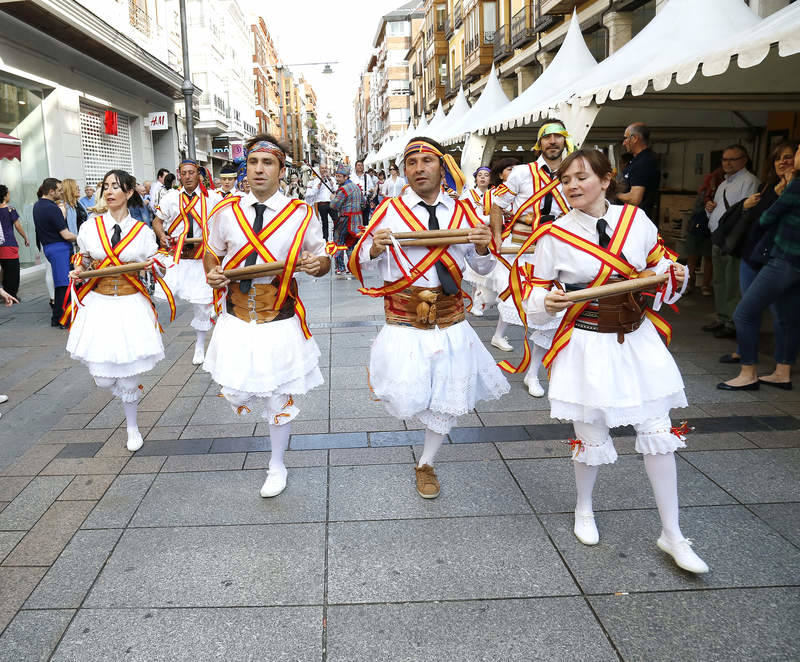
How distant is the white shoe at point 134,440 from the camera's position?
15.5 feet

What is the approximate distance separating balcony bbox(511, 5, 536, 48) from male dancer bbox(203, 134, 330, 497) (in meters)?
20.6

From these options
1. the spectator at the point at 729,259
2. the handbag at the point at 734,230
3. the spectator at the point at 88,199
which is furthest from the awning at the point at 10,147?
the handbag at the point at 734,230

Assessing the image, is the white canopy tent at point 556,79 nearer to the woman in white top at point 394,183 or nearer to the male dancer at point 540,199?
A: the male dancer at point 540,199

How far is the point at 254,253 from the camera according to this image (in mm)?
3740

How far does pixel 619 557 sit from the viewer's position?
3227 millimetres

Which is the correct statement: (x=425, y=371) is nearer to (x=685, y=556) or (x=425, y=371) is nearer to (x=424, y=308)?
(x=424, y=308)

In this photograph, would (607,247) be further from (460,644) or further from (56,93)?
(56,93)

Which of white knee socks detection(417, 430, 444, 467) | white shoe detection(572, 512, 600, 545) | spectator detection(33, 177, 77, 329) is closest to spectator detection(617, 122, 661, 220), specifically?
white knee socks detection(417, 430, 444, 467)

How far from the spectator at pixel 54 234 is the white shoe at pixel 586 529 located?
315 inches

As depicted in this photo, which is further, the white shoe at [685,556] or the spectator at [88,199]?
the spectator at [88,199]

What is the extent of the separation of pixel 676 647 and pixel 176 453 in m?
3.40

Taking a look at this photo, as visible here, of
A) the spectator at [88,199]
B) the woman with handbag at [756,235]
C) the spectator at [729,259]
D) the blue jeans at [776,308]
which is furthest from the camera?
the spectator at [88,199]

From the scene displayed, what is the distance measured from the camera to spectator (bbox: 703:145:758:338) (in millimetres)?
7452

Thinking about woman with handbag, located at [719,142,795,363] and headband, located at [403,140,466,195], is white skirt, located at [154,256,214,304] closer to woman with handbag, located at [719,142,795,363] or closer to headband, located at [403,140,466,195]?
headband, located at [403,140,466,195]
